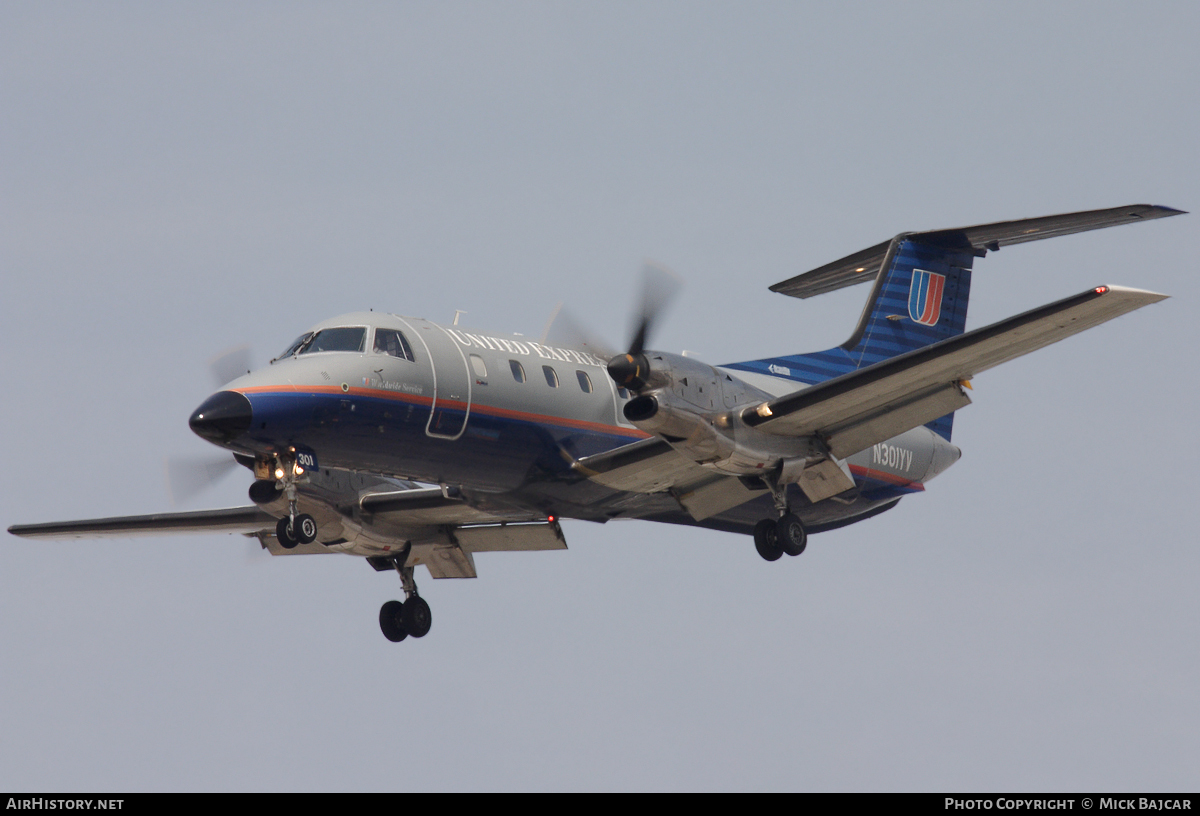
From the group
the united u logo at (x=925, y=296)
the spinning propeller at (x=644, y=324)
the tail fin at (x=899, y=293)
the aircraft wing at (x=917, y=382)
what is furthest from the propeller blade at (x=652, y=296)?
the united u logo at (x=925, y=296)

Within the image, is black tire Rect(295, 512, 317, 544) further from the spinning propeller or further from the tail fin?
the tail fin

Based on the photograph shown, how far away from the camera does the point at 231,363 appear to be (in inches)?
762

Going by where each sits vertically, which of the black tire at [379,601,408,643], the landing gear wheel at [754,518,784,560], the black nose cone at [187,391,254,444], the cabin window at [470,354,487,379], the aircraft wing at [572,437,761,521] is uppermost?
the cabin window at [470,354,487,379]

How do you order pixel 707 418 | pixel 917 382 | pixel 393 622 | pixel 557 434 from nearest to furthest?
pixel 917 382 < pixel 707 418 < pixel 557 434 < pixel 393 622

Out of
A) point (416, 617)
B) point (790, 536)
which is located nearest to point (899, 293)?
point (790, 536)

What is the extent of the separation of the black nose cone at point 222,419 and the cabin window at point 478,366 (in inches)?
110

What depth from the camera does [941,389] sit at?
17891mm

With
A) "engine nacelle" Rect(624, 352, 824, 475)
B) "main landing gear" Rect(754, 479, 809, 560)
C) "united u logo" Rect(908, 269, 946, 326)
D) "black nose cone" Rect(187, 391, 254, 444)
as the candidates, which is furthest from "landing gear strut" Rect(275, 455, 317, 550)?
"united u logo" Rect(908, 269, 946, 326)

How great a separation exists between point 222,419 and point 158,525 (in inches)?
246

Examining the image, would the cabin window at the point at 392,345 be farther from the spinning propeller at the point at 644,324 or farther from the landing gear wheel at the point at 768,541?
the landing gear wheel at the point at 768,541

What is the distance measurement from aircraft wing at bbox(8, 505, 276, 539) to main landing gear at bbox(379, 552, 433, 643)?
206 centimetres

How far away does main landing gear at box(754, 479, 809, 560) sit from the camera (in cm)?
1889

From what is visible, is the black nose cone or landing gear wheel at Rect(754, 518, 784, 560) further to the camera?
landing gear wheel at Rect(754, 518, 784, 560)

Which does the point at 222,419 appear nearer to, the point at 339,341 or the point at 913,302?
the point at 339,341
